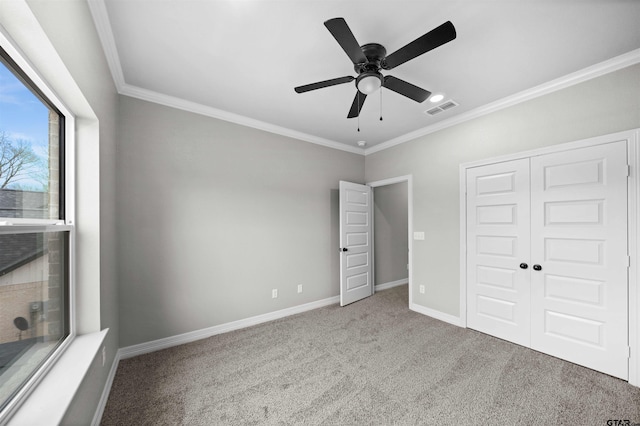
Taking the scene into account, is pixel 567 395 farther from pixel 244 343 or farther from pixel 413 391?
pixel 244 343

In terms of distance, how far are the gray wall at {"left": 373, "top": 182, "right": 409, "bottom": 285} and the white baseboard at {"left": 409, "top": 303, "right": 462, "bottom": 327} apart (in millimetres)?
1157

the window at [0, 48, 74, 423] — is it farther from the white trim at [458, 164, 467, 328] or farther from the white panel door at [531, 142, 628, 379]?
the white panel door at [531, 142, 628, 379]

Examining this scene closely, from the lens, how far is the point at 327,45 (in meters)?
1.93

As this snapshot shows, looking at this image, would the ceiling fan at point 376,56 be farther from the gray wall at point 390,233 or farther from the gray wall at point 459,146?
the gray wall at point 390,233

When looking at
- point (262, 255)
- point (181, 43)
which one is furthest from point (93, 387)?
point (181, 43)

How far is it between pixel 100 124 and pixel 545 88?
400 centimetres

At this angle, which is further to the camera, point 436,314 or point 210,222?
point 436,314

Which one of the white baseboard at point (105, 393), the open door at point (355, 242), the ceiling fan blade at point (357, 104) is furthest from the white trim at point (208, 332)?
the ceiling fan blade at point (357, 104)

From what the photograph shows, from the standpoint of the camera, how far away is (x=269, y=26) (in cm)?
176

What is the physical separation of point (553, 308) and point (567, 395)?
83cm

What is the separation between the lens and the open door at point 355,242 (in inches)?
156

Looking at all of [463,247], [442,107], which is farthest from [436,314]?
[442,107]

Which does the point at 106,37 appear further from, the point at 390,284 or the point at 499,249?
the point at 390,284

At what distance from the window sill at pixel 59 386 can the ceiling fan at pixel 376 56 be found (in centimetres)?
223
